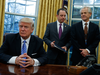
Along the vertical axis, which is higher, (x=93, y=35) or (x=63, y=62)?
(x=93, y=35)

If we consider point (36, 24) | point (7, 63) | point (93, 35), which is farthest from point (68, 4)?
point (7, 63)

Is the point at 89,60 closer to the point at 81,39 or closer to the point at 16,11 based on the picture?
the point at 81,39

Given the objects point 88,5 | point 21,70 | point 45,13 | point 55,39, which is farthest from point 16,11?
point 21,70

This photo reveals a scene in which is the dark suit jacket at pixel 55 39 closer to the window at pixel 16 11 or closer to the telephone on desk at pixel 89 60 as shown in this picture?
the telephone on desk at pixel 89 60

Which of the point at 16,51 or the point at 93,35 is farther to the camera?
the point at 93,35

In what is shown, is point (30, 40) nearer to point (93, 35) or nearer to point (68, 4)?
point (93, 35)

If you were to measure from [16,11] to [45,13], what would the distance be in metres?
1.00

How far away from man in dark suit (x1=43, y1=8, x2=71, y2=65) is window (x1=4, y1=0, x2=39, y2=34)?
86.3 inches

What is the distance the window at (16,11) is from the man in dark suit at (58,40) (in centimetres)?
219

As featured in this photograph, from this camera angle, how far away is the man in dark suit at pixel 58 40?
9.80 feet

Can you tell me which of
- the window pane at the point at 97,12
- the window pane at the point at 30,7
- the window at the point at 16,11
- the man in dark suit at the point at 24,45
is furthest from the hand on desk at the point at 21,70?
the window pane at the point at 97,12

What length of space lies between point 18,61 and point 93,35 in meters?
1.72

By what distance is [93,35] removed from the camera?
9.41 feet

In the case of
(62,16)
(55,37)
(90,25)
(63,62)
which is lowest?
(63,62)
